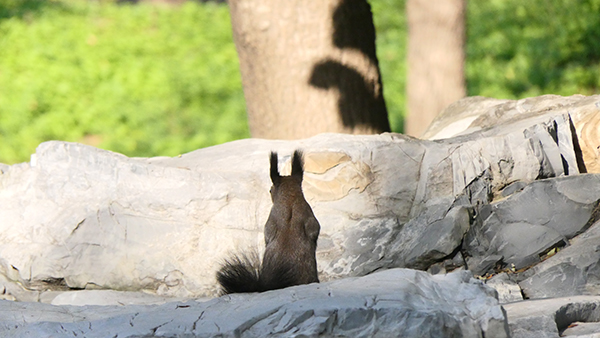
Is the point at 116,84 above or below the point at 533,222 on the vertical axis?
above

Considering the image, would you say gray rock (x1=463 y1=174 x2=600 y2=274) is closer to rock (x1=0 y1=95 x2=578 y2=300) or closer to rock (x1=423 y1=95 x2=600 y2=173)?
rock (x1=0 y1=95 x2=578 y2=300)

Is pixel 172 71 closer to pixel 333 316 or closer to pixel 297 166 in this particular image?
pixel 297 166

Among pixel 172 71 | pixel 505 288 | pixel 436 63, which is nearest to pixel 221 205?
pixel 505 288

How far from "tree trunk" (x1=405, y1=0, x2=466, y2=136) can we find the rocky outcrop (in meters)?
3.24

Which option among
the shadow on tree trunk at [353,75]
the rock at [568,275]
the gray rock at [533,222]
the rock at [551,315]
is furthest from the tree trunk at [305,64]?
the rock at [551,315]

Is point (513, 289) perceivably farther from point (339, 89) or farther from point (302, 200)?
point (339, 89)

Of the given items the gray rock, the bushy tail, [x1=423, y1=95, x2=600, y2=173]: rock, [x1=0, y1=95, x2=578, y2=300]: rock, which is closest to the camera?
the bushy tail

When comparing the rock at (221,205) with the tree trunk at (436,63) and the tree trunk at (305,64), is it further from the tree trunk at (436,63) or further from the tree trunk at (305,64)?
the tree trunk at (436,63)

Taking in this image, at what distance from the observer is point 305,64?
6.02 metres

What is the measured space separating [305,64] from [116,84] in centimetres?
622

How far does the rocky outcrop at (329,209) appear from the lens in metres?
4.52

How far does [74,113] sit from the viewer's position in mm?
10844

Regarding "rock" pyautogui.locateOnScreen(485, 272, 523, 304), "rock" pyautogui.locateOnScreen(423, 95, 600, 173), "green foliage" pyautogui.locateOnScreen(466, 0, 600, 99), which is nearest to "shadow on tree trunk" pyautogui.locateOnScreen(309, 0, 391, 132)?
"rock" pyautogui.locateOnScreen(423, 95, 600, 173)

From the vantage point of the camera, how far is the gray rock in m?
4.45
